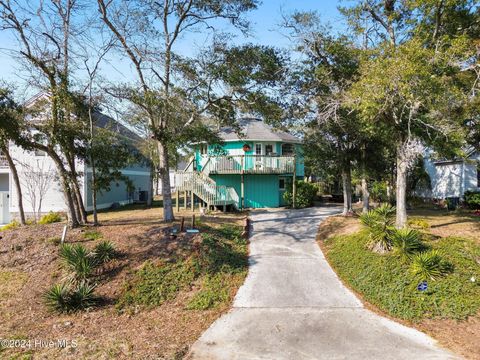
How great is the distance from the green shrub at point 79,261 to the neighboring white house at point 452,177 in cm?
1808

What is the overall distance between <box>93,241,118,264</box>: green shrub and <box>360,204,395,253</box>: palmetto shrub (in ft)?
24.5

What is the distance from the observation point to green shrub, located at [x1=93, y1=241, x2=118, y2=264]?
348 inches

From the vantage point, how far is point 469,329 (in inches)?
247

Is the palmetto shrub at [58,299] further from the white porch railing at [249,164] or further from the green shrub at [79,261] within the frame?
the white porch railing at [249,164]

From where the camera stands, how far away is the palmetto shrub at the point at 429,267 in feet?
25.7

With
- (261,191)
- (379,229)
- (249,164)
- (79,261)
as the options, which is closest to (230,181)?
(249,164)

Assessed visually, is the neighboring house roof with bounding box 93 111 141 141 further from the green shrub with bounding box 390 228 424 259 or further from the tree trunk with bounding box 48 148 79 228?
the green shrub with bounding box 390 228 424 259

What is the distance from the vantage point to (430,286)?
757 centimetres

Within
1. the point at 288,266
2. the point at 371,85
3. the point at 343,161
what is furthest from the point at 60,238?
the point at 343,161

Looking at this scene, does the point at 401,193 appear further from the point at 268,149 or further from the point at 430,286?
the point at 268,149

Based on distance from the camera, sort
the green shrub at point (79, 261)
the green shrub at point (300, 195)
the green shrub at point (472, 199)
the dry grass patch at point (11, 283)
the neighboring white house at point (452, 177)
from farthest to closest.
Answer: the green shrub at point (300, 195) < the neighboring white house at point (452, 177) < the green shrub at point (472, 199) < the green shrub at point (79, 261) < the dry grass patch at point (11, 283)

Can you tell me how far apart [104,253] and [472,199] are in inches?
753

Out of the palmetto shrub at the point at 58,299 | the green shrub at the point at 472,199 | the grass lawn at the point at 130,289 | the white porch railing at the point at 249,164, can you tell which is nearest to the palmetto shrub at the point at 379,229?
the grass lawn at the point at 130,289

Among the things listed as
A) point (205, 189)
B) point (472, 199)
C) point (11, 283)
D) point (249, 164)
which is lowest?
point (11, 283)
